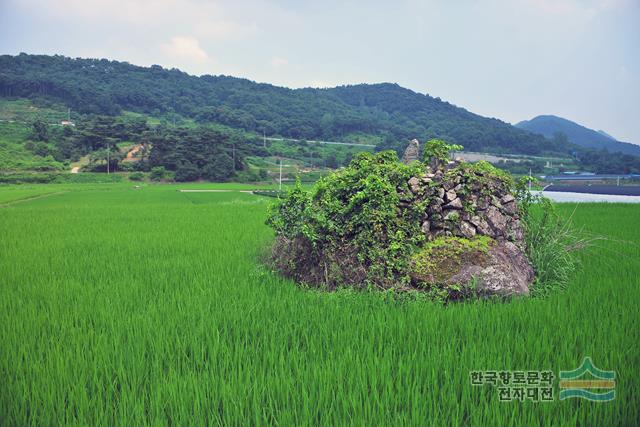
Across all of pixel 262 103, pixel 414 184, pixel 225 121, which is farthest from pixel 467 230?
pixel 262 103

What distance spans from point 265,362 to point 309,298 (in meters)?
1.47

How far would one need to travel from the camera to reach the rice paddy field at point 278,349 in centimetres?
207

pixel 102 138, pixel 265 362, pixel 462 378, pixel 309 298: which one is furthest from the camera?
pixel 102 138

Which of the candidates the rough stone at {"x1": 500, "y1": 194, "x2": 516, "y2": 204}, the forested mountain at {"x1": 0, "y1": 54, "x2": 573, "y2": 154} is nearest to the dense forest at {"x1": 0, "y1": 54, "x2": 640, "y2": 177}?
the forested mountain at {"x1": 0, "y1": 54, "x2": 573, "y2": 154}

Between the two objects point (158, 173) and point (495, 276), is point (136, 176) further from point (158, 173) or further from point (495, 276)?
point (495, 276)

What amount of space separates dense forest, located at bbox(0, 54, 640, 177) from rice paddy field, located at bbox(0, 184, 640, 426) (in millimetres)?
28748

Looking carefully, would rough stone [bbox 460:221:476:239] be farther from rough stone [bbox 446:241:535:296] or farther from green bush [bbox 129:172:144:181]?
green bush [bbox 129:172:144:181]

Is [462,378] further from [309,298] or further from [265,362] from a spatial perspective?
[309,298]

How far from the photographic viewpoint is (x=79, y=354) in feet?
9.02

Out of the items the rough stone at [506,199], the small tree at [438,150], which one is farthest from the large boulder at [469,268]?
the small tree at [438,150]

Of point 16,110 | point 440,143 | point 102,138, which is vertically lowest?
point 440,143

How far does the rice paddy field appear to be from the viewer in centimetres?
207

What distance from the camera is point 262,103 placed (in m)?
87.3

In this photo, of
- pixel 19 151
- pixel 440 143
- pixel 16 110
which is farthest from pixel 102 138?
pixel 440 143
